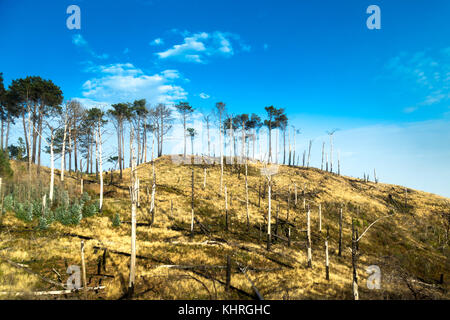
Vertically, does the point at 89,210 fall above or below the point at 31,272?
above

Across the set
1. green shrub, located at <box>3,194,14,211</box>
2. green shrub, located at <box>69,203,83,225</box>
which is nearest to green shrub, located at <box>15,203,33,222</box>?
Result: green shrub, located at <box>3,194,14,211</box>

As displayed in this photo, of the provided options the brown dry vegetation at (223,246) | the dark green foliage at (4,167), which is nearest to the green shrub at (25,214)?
the brown dry vegetation at (223,246)

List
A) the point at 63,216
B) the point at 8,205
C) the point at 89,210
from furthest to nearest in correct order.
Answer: the point at 89,210, the point at 63,216, the point at 8,205

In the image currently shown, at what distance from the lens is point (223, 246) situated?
67.2 ft

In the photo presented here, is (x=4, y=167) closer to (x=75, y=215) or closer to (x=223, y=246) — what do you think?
(x=75, y=215)

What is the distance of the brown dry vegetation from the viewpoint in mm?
12320

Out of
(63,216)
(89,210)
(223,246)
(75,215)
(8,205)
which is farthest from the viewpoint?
(89,210)

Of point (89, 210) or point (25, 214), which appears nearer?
point (25, 214)

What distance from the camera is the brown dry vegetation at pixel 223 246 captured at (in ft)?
40.4

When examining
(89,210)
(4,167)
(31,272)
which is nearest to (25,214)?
(89,210)

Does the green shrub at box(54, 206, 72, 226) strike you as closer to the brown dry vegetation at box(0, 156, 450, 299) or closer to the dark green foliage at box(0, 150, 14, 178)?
the brown dry vegetation at box(0, 156, 450, 299)

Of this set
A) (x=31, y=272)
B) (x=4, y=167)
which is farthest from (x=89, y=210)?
(x=4, y=167)

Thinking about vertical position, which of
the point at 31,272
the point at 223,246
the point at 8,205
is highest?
the point at 8,205
